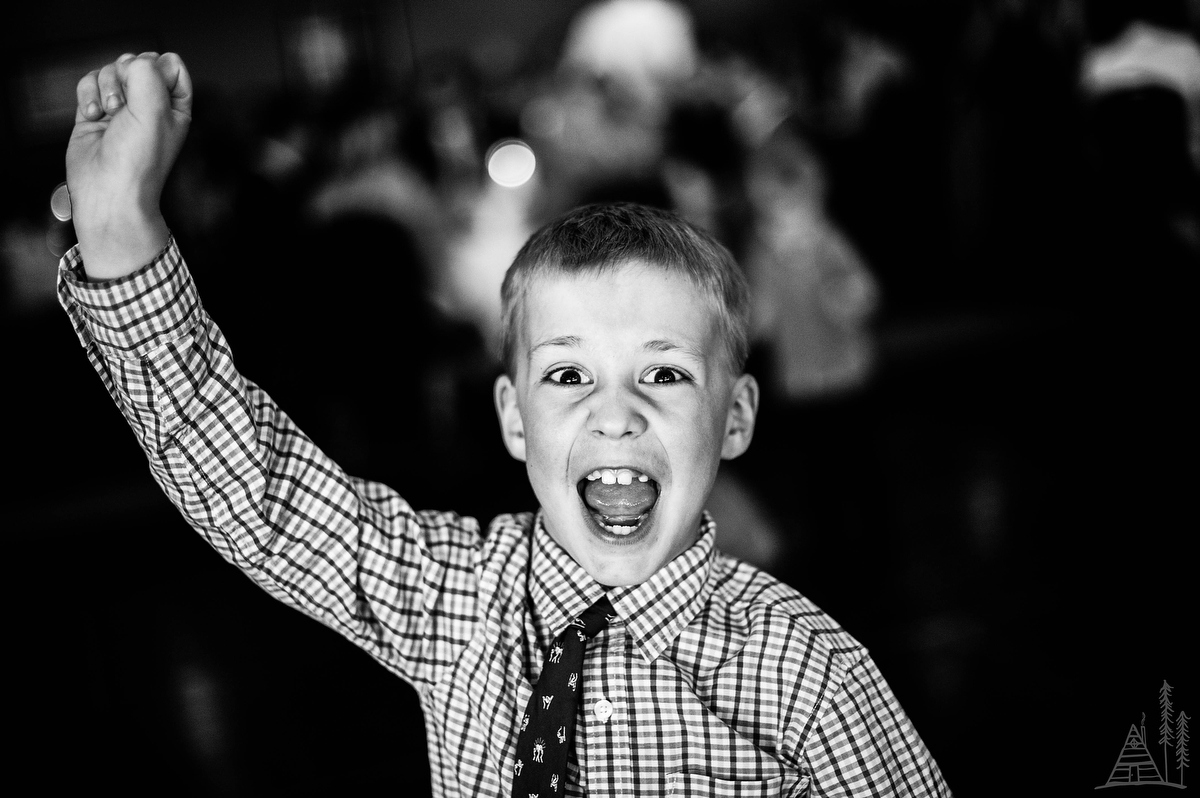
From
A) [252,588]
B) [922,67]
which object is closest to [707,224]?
[252,588]

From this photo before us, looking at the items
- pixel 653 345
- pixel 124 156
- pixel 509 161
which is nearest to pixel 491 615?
pixel 653 345

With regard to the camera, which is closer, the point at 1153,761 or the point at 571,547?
the point at 571,547

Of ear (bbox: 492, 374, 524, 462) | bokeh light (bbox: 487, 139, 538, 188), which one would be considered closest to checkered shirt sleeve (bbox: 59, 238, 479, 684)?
ear (bbox: 492, 374, 524, 462)

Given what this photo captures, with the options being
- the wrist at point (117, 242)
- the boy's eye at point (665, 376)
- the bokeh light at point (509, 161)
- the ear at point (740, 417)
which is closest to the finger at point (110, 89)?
the wrist at point (117, 242)

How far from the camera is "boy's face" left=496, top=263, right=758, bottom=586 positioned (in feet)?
3.61

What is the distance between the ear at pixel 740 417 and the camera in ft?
4.12

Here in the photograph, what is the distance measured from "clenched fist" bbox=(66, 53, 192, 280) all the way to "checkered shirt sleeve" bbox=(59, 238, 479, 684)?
0.08 feet

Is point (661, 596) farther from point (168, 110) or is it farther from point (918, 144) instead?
→ point (918, 144)

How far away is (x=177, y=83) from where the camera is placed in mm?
981

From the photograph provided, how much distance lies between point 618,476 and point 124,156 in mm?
563

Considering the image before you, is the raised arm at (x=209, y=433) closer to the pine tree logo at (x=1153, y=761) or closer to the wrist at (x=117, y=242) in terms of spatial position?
the wrist at (x=117, y=242)

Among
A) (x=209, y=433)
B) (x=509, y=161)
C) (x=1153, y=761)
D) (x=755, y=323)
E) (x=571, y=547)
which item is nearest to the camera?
(x=209, y=433)

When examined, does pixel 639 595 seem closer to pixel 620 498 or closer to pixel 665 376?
pixel 620 498

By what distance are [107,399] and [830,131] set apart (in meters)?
4.07
